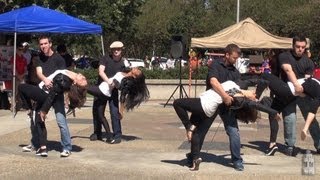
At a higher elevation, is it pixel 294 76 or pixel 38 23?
pixel 38 23

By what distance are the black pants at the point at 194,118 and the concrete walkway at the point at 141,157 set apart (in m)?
0.37

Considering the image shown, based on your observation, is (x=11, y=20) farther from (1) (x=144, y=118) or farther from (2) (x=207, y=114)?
(2) (x=207, y=114)

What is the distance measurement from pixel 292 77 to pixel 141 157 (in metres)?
2.51

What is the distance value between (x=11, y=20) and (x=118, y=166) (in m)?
7.05

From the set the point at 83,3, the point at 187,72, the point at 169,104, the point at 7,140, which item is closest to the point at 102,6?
the point at 83,3

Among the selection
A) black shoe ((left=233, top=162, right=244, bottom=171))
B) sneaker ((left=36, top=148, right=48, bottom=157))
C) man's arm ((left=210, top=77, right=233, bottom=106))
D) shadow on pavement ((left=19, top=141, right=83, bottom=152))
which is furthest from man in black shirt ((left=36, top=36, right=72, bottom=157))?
black shoe ((left=233, top=162, right=244, bottom=171))

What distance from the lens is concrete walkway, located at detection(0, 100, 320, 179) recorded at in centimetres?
790

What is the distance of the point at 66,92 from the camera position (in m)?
9.05

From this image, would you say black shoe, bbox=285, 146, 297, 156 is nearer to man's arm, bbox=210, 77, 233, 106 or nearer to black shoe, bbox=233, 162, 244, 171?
black shoe, bbox=233, 162, 244, 171

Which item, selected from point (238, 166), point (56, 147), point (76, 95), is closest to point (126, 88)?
point (76, 95)

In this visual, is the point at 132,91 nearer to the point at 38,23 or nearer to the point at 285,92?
the point at 285,92

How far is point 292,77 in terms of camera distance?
28.9 ft

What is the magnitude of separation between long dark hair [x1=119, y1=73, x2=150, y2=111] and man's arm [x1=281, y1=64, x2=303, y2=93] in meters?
2.57

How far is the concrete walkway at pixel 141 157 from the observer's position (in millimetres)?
7898
